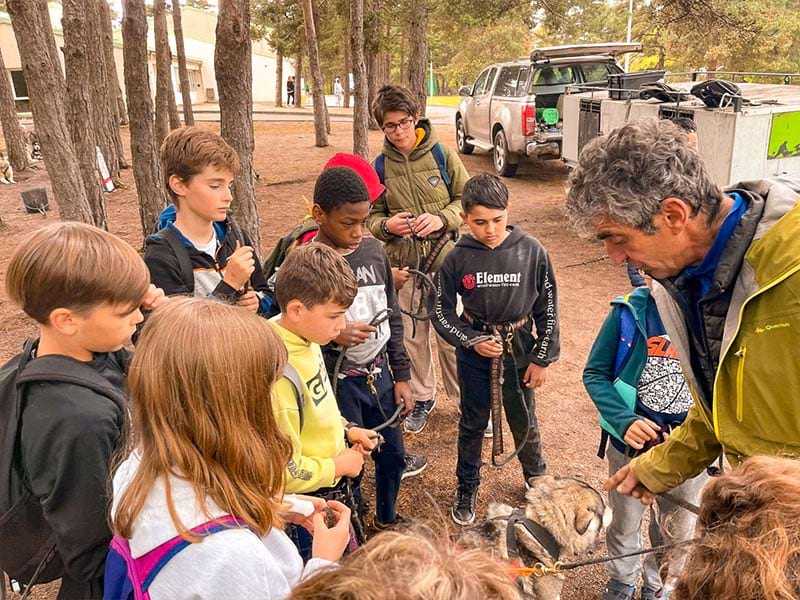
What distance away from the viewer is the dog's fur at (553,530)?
255 cm

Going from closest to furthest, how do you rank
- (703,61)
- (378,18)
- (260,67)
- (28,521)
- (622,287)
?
1. (28,521)
2. (622,287)
3. (378,18)
4. (703,61)
5. (260,67)

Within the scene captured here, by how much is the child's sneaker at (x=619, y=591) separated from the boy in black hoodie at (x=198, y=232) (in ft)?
6.98

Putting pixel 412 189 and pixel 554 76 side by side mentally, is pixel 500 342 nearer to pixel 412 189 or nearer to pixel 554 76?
pixel 412 189

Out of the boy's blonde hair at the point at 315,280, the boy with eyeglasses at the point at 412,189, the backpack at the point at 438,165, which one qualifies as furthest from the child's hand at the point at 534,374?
the backpack at the point at 438,165

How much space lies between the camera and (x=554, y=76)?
38.6 ft

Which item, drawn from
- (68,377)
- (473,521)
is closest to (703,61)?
(473,521)

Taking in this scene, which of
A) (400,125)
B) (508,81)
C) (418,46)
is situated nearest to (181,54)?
(418,46)

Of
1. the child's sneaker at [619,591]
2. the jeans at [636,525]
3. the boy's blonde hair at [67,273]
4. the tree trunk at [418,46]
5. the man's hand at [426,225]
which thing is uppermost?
the tree trunk at [418,46]

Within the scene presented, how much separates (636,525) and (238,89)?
5.04 meters

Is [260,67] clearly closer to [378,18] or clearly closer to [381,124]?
[378,18]

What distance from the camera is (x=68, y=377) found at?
1.63 m

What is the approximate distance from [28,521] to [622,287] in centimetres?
644

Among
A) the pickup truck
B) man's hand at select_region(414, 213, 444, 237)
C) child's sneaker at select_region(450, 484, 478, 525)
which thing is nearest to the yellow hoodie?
child's sneaker at select_region(450, 484, 478, 525)

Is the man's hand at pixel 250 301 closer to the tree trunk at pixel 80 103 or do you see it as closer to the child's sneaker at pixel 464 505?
the child's sneaker at pixel 464 505
